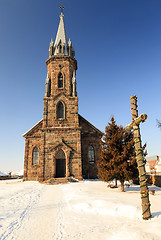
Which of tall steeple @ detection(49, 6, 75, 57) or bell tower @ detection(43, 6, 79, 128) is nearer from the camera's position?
bell tower @ detection(43, 6, 79, 128)

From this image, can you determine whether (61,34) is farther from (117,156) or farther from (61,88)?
(117,156)

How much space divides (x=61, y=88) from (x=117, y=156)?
15243mm

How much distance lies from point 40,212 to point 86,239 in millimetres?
3257

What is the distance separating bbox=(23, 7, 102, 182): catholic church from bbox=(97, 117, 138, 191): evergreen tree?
7.99 m

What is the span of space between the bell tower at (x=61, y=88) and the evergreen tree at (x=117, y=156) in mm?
9045

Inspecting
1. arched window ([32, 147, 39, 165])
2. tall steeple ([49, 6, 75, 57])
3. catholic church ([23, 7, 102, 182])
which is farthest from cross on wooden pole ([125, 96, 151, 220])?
tall steeple ([49, 6, 75, 57])

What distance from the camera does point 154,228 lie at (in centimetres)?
450

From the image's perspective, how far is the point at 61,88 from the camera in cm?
2422

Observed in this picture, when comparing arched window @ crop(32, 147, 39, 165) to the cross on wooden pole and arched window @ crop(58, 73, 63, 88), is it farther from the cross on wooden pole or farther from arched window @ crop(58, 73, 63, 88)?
the cross on wooden pole

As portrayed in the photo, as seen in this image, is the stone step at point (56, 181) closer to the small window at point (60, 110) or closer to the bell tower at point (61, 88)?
the bell tower at point (61, 88)

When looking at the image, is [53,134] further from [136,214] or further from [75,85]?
[136,214]

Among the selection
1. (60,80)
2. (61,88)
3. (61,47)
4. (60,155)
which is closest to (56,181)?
(60,155)

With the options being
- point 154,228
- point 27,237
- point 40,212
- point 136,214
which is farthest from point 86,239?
point 40,212

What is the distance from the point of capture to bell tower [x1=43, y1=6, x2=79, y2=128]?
2266cm
